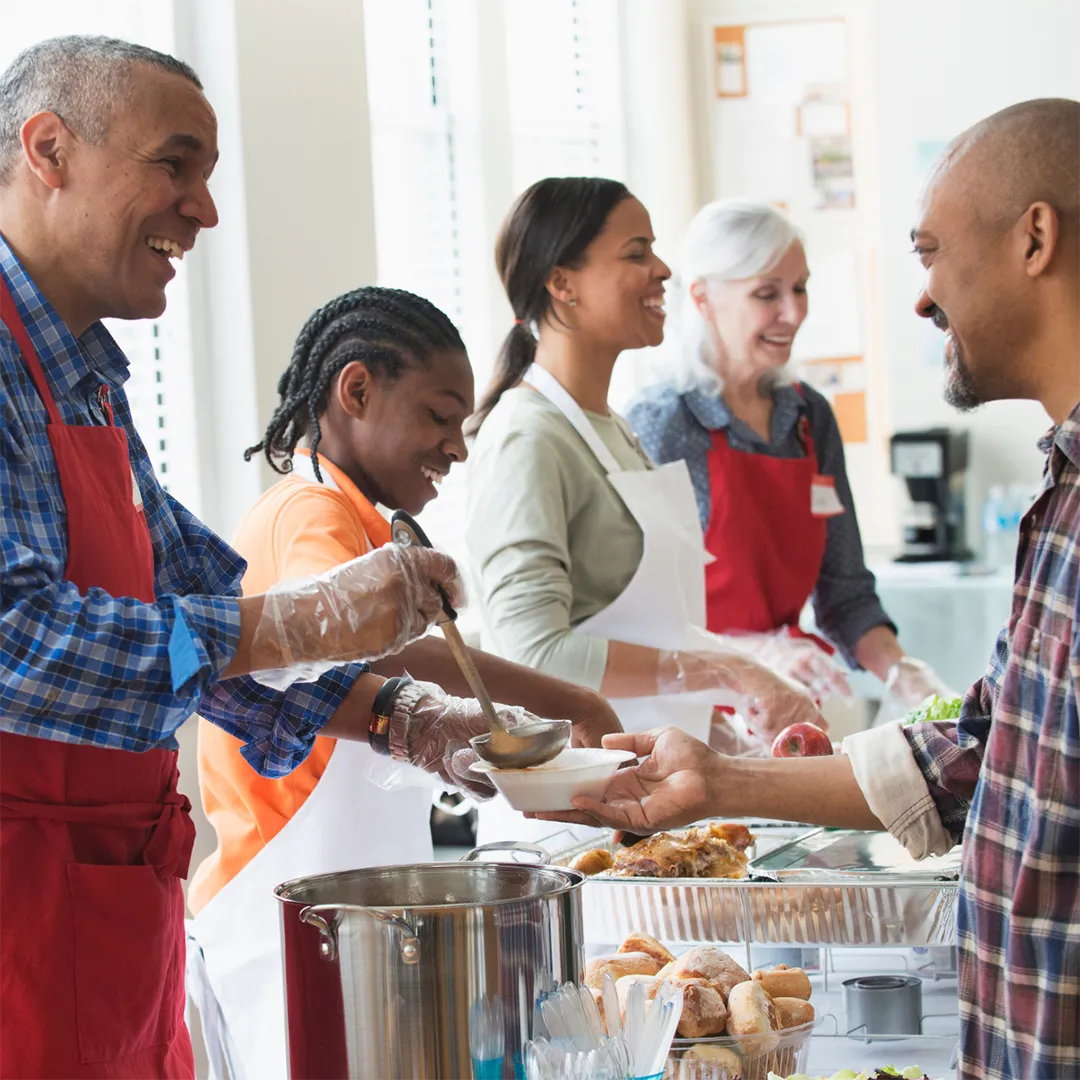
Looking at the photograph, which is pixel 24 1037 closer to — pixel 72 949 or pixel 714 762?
pixel 72 949

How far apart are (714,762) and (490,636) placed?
882 millimetres

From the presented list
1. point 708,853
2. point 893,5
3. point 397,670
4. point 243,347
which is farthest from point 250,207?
point 893,5

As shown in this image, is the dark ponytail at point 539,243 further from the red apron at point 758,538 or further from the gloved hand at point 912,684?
the gloved hand at point 912,684

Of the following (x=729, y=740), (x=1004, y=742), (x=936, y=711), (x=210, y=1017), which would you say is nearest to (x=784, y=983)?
(x=1004, y=742)

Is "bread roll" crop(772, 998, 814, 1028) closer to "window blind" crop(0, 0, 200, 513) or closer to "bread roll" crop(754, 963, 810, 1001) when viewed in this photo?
"bread roll" crop(754, 963, 810, 1001)

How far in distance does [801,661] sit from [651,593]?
52 centimetres

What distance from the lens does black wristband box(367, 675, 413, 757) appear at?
5.98 feet

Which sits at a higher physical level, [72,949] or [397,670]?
[397,670]

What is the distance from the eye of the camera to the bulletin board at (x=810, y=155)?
6152 millimetres

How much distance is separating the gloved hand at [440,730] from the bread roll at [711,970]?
345mm

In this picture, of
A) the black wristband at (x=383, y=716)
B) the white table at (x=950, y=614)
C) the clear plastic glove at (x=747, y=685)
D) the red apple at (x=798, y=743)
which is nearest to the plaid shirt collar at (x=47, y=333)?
the black wristband at (x=383, y=716)

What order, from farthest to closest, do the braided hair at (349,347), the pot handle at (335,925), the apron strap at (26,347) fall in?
the braided hair at (349,347) < the apron strap at (26,347) < the pot handle at (335,925)

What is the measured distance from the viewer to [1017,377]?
1.51 meters

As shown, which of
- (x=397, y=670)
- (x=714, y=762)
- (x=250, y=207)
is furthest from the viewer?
(x=250, y=207)
